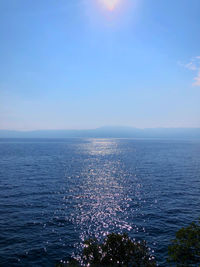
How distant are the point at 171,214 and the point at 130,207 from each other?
34.7 feet

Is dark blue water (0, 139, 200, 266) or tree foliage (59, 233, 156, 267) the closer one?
tree foliage (59, 233, 156, 267)

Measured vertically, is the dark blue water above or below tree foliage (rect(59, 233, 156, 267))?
below

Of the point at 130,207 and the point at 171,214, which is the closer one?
the point at 171,214

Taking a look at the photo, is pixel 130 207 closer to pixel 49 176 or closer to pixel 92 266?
pixel 92 266

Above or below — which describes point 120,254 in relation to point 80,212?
above

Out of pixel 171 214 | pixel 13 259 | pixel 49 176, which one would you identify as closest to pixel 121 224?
pixel 171 214

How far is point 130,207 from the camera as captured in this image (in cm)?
5138

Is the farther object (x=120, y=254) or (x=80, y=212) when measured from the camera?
(x=80, y=212)

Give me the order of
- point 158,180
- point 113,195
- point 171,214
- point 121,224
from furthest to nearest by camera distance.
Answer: point 158,180 < point 113,195 < point 171,214 < point 121,224

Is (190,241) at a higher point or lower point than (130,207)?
A: higher

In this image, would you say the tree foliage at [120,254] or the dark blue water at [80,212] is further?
the dark blue water at [80,212]

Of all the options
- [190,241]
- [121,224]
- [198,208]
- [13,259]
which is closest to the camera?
[190,241]

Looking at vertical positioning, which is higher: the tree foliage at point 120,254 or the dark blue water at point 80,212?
the tree foliage at point 120,254

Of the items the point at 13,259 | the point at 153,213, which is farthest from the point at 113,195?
the point at 13,259
